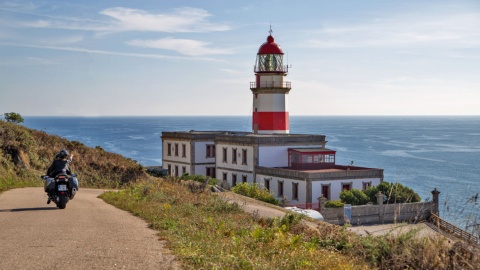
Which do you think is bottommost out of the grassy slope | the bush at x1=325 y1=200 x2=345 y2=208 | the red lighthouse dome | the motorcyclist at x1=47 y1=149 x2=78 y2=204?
the bush at x1=325 y1=200 x2=345 y2=208

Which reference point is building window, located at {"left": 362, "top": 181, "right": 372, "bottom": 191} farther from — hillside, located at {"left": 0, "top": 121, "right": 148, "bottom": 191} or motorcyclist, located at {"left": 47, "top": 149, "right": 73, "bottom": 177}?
motorcyclist, located at {"left": 47, "top": 149, "right": 73, "bottom": 177}

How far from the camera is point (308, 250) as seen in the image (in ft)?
29.5

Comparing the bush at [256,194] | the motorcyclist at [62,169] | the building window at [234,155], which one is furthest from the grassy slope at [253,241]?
the building window at [234,155]

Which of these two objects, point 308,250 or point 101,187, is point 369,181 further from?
point 308,250

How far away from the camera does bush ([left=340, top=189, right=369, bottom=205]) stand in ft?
120

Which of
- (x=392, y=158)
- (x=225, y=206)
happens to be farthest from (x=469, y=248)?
(x=392, y=158)

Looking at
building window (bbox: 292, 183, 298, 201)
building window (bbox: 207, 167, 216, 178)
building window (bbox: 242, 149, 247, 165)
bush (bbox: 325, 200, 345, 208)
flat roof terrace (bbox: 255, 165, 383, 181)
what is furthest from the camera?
building window (bbox: 207, 167, 216, 178)

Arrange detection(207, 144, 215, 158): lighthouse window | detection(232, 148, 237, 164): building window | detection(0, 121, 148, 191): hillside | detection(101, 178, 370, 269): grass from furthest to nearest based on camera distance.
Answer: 1. detection(207, 144, 215, 158): lighthouse window
2. detection(232, 148, 237, 164): building window
3. detection(0, 121, 148, 191): hillside
4. detection(101, 178, 370, 269): grass

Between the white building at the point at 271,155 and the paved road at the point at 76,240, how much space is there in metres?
25.4

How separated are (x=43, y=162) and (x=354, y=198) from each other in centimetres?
1924

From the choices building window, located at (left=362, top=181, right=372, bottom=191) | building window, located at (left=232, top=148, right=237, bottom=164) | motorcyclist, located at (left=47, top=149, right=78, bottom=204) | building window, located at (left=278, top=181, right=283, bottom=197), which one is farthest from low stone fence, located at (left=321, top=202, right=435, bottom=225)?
motorcyclist, located at (left=47, top=149, right=78, bottom=204)

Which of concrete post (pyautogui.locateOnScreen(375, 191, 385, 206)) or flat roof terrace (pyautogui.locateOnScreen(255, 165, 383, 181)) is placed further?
flat roof terrace (pyautogui.locateOnScreen(255, 165, 383, 181))

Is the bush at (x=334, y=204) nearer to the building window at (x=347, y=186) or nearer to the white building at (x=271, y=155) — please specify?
the white building at (x=271, y=155)

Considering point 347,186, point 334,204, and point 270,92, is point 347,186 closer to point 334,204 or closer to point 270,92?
point 334,204
